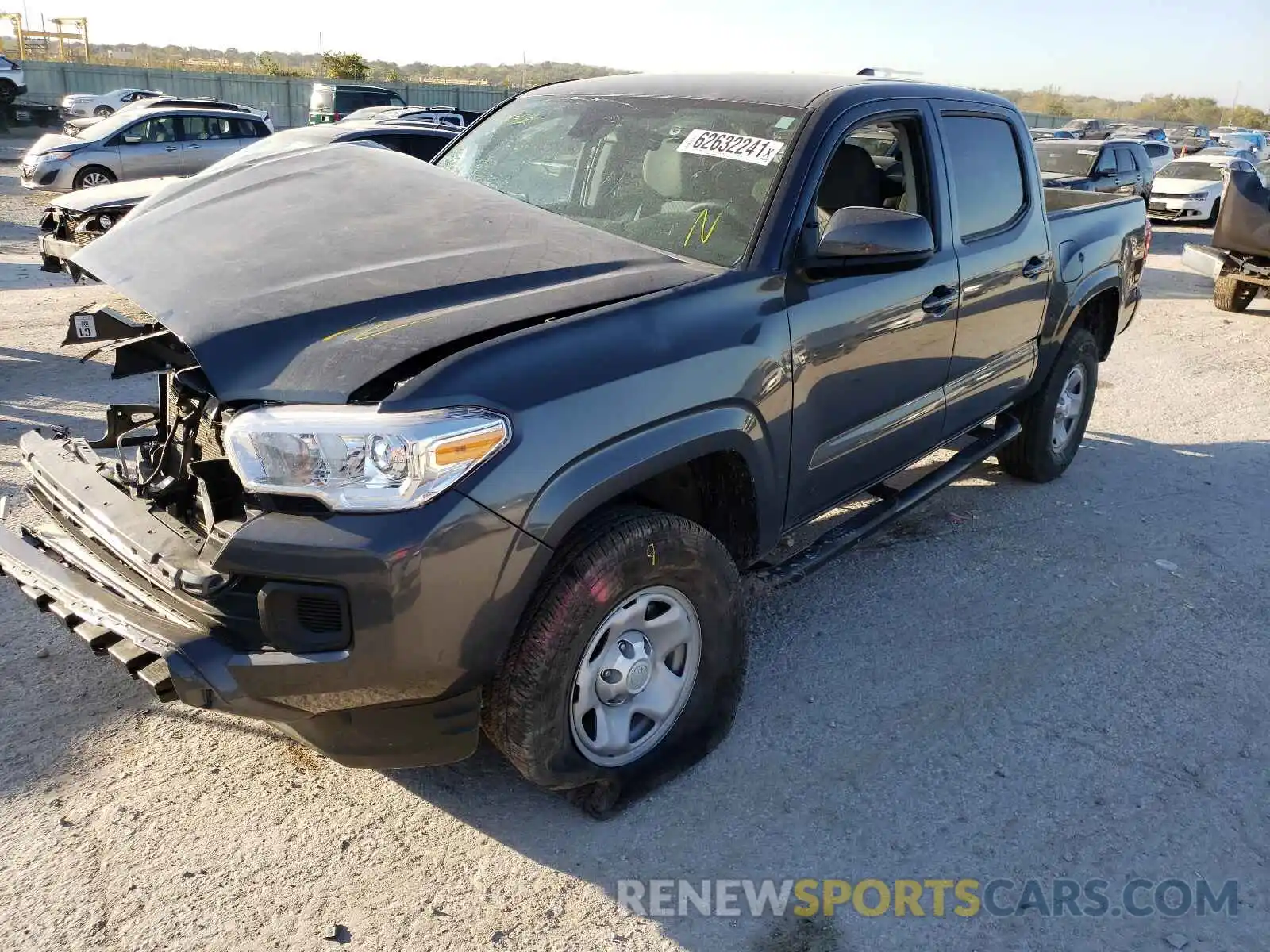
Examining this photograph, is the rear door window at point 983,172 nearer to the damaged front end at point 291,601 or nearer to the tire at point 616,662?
the tire at point 616,662

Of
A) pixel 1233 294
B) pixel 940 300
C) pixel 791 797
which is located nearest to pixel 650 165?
pixel 940 300

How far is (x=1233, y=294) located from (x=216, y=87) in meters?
39.2

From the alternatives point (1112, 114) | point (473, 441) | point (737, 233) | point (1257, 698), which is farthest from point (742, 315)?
point (1112, 114)

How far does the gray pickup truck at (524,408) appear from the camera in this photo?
2262mm

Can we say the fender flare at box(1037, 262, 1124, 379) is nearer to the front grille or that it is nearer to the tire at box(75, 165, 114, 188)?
the front grille

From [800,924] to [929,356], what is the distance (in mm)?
2172

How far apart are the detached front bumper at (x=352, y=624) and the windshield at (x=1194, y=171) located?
21750 mm

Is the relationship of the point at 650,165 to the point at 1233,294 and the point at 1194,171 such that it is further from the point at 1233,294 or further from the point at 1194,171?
the point at 1194,171

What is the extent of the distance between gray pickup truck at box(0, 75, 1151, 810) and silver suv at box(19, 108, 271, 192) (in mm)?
14271

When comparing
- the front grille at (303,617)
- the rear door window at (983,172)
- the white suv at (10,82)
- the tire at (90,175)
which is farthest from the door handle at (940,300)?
the white suv at (10,82)

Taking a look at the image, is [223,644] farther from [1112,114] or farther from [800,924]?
[1112,114]

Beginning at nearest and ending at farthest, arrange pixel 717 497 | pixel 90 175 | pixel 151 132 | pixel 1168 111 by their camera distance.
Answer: pixel 717 497 < pixel 90 175 < pixel 151 132 < pixel 1168 111

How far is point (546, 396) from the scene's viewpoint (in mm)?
2387

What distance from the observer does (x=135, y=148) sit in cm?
1642
